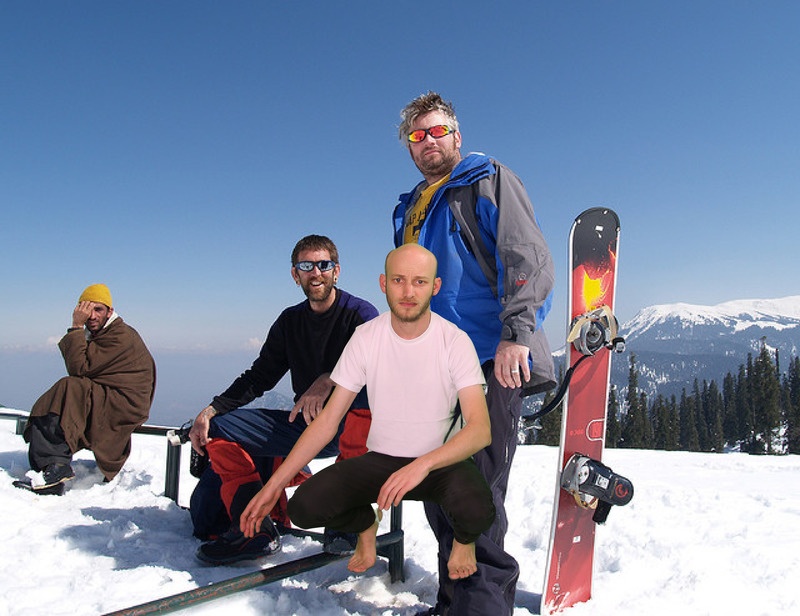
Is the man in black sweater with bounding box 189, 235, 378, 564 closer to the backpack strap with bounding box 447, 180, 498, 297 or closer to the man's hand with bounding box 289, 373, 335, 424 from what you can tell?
the man's hand with bounding box 289, 373, 335, 424

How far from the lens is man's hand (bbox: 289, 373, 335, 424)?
3474mm

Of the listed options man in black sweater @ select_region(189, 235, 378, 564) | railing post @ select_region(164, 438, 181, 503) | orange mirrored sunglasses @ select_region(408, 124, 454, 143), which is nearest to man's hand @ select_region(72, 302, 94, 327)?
railing post @ select_region(164, 438, 181, 503)

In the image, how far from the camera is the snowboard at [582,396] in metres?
3.58

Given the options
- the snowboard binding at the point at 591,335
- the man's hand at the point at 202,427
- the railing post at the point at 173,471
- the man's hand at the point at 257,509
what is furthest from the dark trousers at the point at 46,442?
the snowboard binding at the point at 591,335

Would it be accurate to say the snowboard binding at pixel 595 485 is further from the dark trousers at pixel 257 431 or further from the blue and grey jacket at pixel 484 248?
the dark trousers at pixel 257 431

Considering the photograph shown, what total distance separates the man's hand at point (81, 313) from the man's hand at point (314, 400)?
3.38 metres

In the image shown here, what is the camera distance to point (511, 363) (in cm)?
267

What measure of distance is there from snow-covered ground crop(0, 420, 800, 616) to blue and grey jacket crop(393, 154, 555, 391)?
168cm

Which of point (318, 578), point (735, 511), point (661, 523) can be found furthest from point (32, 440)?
point (735, 511)

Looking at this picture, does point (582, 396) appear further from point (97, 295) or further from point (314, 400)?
point (97, 295)

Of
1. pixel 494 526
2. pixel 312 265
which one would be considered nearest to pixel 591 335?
pixel 494 526

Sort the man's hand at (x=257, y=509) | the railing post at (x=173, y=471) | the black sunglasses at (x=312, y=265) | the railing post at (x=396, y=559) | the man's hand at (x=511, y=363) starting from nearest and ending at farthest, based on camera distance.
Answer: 1. the man's hand at (x=257, y=509)
2. the man's hand at (x=511, y=363)
3. the railing post at (x=396, y=559)
4. the black sunglasses at (x=312, y=265)
5. the railing post at (x=173, y=471)

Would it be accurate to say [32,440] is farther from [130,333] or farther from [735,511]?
[735,511]

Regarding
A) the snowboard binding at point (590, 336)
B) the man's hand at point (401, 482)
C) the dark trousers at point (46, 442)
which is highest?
the snowboard binding at point (590, 336)
